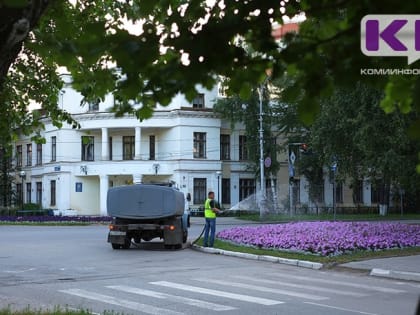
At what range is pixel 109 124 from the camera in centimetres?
5566

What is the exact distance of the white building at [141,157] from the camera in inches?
2169

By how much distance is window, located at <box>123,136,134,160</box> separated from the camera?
57.7 meters

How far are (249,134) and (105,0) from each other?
151 feet

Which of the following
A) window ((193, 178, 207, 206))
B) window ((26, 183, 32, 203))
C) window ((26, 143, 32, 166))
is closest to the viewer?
window ((193, 178, 207, 206))

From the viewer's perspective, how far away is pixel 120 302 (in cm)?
1037

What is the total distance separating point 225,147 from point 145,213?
39.2 meters

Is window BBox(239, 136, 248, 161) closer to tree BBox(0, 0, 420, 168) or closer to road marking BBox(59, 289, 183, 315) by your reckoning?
road marking BBox(59, 289, 183, 315)

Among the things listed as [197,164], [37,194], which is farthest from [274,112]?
[37,194]

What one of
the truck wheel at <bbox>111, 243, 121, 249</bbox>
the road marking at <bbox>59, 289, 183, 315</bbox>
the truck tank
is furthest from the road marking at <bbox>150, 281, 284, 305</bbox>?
the truck wheel at <bbox>111, 243, 121, 249</bbox>

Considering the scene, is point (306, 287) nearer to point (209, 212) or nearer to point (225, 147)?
point (209, 212)

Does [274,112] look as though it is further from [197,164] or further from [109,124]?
[109,124]

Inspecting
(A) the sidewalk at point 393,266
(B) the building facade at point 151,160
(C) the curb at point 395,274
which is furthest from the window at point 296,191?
(C) the curb at point 395,274

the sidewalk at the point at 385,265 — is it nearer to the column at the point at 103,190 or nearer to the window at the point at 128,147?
the column at the point at 103,190

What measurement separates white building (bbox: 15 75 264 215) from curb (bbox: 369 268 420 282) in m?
40.0
